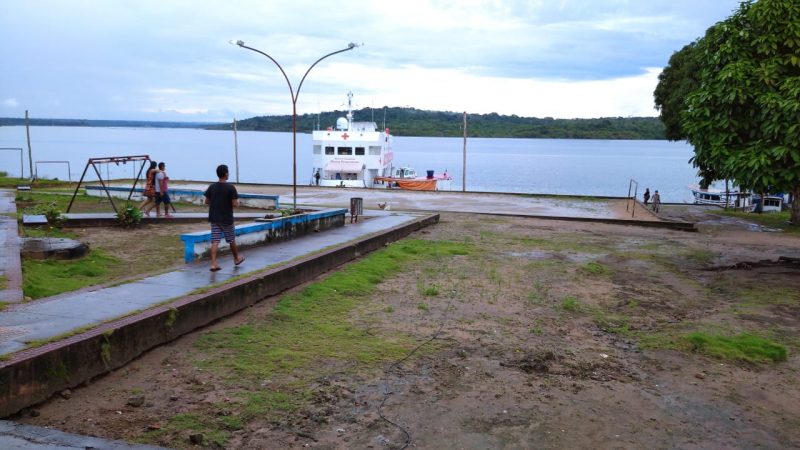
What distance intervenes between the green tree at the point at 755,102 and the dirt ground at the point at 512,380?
2.28 m

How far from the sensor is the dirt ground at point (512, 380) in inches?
202

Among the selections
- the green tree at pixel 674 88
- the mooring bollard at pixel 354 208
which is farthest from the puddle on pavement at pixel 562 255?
the green tree at pixel 674 88

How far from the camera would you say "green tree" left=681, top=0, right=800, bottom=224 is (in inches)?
454

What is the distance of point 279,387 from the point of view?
231 inches

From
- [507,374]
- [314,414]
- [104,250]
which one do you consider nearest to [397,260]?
[104,250]

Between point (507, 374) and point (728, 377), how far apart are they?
2489mm

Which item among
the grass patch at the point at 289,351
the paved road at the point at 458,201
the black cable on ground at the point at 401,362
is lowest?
the paved road at the point at 458,201

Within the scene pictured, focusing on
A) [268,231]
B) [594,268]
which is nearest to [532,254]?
[594,268]

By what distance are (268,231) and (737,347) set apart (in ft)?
28.2

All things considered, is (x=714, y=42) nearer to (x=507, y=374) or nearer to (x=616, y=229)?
(x=616, y=229)

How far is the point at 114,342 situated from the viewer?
6121mm

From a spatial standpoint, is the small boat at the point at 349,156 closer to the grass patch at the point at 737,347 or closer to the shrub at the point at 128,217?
the shrub at the point at 128,217

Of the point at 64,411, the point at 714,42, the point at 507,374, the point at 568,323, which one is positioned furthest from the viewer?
the point at 714,42

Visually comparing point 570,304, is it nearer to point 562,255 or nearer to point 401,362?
point 401,362
